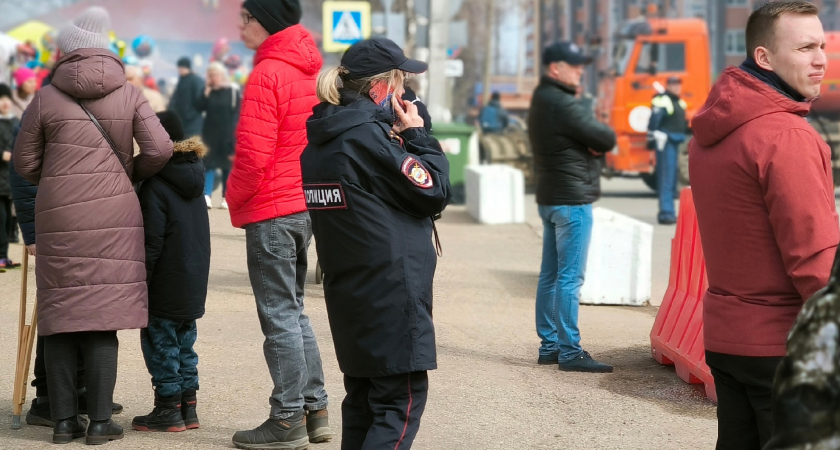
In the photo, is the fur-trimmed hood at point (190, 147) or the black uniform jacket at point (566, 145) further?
the black uniform jacket at point (566, 145)

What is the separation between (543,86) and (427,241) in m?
3.15

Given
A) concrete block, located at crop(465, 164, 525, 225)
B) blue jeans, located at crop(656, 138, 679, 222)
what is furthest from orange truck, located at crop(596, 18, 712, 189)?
concrete block, located at crop(465, 164, 525, 225)

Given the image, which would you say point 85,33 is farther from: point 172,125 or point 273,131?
point 273,131

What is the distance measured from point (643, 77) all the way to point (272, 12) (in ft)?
55.6

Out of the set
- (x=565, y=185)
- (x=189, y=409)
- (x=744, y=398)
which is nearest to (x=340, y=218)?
(x=744, y=398)

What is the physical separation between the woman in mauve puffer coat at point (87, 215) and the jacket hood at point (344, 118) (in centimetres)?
147

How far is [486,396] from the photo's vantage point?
225 inches

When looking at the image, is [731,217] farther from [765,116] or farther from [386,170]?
[386,170]

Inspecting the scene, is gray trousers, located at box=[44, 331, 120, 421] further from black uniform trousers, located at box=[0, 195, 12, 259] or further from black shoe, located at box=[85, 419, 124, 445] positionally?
black uniform trousers, located at box=[0, 195, 12, 259]

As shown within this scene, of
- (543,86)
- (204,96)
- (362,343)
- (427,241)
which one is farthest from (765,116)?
(204,96)

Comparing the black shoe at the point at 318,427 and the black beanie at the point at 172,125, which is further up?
the black beanie at the point at 172,125

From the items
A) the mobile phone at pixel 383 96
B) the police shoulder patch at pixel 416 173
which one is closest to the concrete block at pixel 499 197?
the mobile phone at pixel 383 96

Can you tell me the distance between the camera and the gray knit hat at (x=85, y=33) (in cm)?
472

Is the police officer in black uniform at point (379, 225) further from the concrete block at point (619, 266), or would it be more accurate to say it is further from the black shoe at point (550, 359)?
the concrete block at point (619, 266)
